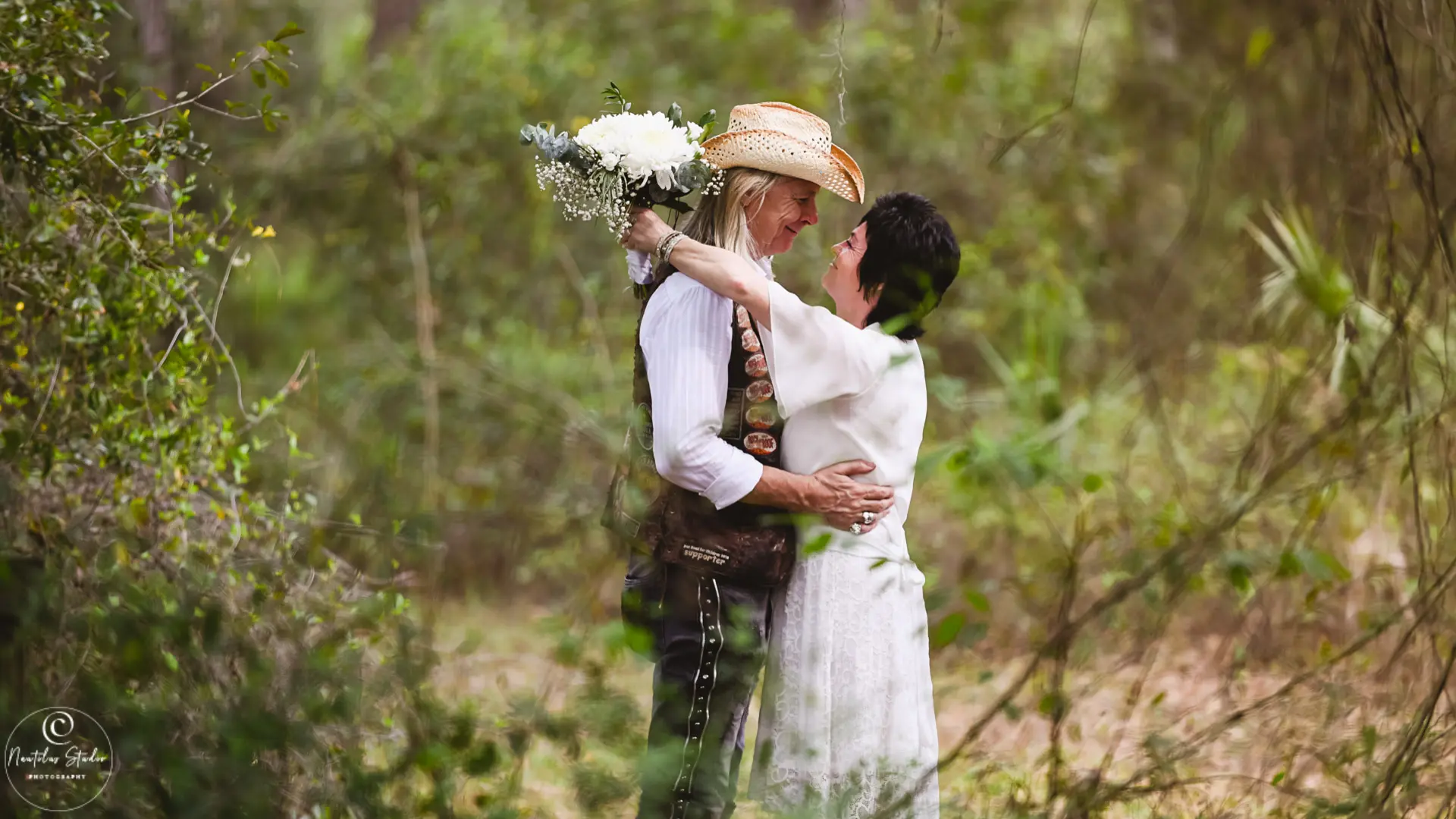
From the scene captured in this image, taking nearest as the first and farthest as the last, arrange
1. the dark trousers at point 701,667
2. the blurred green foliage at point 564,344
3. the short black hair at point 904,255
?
the blurred green foliage at point 564,344 → the dark trousers at point 701,667 → the short black hair at point 904,255

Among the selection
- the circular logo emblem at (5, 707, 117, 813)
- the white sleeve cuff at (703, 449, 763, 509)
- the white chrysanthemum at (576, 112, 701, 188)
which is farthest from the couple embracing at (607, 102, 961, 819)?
the circular logo emblem at (5, 707, 117, 813)

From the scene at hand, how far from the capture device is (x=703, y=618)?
121 inches

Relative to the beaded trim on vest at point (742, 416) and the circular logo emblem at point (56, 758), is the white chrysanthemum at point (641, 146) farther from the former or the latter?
the circular logo emblem at point (56, 758)

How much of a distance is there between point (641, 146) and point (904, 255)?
645mm

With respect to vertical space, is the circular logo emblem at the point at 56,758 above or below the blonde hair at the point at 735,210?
below

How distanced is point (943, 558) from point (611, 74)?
4286 mm

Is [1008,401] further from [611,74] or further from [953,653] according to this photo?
[611,74]

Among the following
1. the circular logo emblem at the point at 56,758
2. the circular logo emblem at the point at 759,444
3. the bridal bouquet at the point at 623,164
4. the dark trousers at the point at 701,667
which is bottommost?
the circular logo emblem at the point at 56,758

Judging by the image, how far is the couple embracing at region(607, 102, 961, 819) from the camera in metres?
2.97

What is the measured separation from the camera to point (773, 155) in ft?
10.5

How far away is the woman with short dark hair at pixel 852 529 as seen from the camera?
117 inches

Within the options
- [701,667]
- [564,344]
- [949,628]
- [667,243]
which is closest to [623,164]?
[667,243]

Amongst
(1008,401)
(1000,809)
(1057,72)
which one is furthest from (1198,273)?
(1000,809)

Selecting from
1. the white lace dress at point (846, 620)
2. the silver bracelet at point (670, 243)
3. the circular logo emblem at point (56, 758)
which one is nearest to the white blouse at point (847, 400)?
the white lace dress at point (846, 620)
